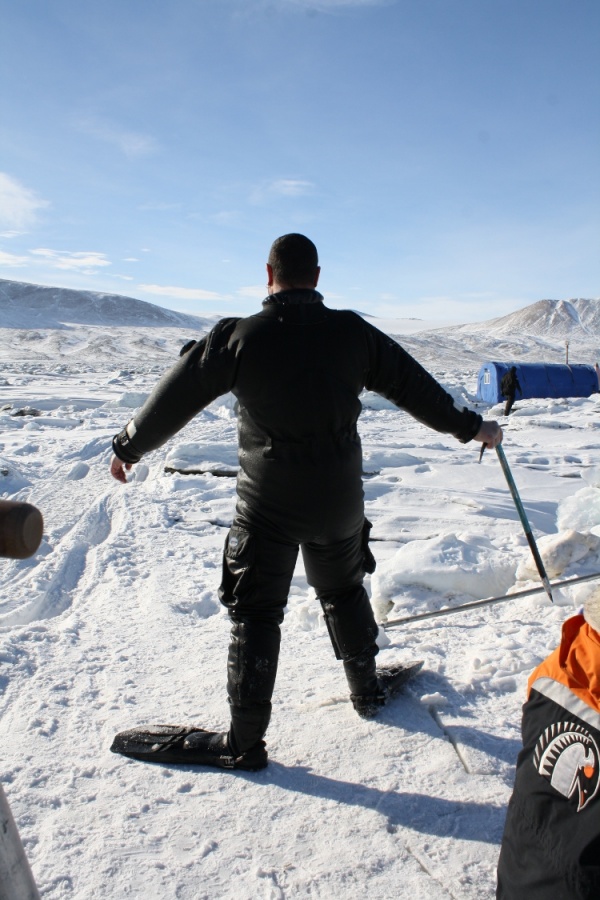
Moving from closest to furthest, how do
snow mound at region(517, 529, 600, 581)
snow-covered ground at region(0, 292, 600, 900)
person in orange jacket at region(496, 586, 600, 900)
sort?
1. person in orange jacket at region(496, 586, 600, 900)
2. snow-covered ground at region(0, 292, 600, 900)
3. snow mound at region(517, 529, 600, 581)

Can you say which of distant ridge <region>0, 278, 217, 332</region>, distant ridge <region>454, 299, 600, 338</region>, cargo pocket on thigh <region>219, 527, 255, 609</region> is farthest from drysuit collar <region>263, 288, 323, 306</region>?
distant ridge <region>454, 299, 600, 338</region>

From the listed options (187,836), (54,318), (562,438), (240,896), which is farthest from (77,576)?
(54,318)

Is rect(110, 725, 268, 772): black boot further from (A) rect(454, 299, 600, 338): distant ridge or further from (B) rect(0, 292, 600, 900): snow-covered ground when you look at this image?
(A) rect(454, 299, 600, 338): distant ridge

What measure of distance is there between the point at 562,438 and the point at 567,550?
7.88 metres

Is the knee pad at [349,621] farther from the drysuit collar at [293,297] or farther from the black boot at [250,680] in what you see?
the drysuit collar at [293,297]

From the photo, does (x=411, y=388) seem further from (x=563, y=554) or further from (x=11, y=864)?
(x=563, y=554)

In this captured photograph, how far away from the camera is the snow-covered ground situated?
1661mm

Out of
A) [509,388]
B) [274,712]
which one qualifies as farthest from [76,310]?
[274,712]

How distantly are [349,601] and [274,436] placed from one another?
673 mm

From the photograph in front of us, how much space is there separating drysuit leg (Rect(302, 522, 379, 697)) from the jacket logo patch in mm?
940

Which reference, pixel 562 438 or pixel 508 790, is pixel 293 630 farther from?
pixel 562 438

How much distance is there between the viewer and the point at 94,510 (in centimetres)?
563

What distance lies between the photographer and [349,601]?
2.22 m

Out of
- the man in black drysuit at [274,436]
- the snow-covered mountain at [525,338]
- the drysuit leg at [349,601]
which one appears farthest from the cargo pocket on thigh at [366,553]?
the snow-covered mountain at [525,338]
